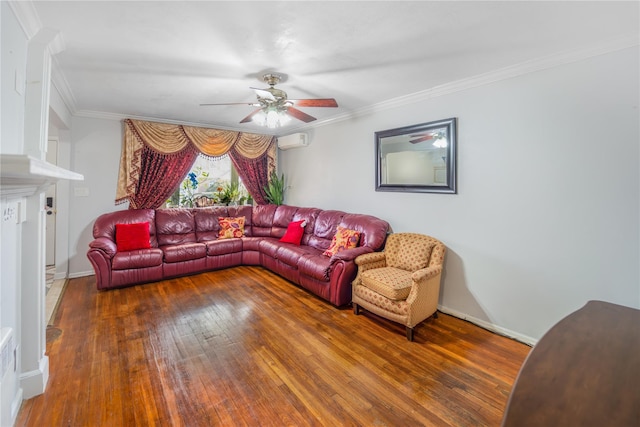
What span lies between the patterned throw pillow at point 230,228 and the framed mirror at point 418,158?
2.53 metres

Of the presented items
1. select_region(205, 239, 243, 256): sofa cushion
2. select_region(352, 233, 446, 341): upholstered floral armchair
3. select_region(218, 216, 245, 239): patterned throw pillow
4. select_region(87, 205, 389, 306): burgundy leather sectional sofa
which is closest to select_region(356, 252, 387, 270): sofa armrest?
select_region(352, 233, 446, 341): upholstered floral armchair

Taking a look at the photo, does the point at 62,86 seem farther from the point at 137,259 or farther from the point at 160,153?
the point at 137,259

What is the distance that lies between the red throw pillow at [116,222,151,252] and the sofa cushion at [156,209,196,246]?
0.33 m

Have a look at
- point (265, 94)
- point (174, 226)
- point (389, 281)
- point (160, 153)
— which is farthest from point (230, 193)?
point (389, 281)

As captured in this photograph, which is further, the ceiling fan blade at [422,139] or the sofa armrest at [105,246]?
the sofa armrest at [105,246]

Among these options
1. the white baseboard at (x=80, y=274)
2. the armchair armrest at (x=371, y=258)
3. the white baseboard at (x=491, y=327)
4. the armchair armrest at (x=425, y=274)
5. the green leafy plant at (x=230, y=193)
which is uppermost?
the green leafy plant at (x=230, y=193)

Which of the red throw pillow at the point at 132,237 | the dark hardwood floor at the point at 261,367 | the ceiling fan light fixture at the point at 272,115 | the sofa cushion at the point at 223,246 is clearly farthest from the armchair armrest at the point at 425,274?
the red throw pillow at the point at 132,237

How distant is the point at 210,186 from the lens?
5.56m

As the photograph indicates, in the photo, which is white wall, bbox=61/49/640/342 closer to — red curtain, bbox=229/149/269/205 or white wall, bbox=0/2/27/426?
red curtain, bbox=229/149/269/205

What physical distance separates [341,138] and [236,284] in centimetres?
266

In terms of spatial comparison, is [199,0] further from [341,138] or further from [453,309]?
[453,309]

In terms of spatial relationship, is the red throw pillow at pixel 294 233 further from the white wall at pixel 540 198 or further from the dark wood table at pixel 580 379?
the dark wood table at pixel 580 379

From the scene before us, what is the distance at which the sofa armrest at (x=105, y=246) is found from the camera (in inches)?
146

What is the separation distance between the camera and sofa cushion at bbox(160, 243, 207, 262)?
4164mm
